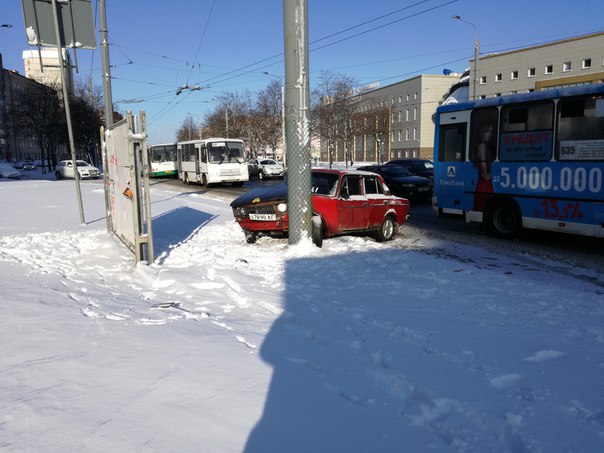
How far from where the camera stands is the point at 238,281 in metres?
5.93

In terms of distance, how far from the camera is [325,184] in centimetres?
Answer: 919

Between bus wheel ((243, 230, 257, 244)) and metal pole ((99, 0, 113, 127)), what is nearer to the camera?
bus wheel ((243, 230, 257, 244))

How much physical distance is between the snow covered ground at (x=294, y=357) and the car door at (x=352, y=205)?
210 centimetres

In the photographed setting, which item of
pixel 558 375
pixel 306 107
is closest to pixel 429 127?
pixel 306 107

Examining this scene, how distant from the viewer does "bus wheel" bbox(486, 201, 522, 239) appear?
10.2m

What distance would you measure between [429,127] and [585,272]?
72.4 meters

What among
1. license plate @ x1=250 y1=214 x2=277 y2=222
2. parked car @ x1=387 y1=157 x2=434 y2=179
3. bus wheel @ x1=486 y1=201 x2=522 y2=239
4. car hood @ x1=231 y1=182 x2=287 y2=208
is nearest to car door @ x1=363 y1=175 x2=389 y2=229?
car hood @ x1=231 y1=182 x2=287 y2=208

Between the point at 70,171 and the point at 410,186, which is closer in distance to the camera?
the point at 410,186

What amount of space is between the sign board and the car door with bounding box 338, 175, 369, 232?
234 inches

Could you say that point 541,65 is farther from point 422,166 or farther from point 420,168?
point 420,168

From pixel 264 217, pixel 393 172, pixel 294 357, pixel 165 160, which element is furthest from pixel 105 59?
pixel 165 160

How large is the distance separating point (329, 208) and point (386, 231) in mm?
1839

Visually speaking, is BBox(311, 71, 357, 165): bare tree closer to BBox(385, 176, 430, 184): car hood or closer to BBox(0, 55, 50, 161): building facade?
BBox(385, 176, 430, 184): car hood

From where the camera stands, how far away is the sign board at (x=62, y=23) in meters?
8.88
